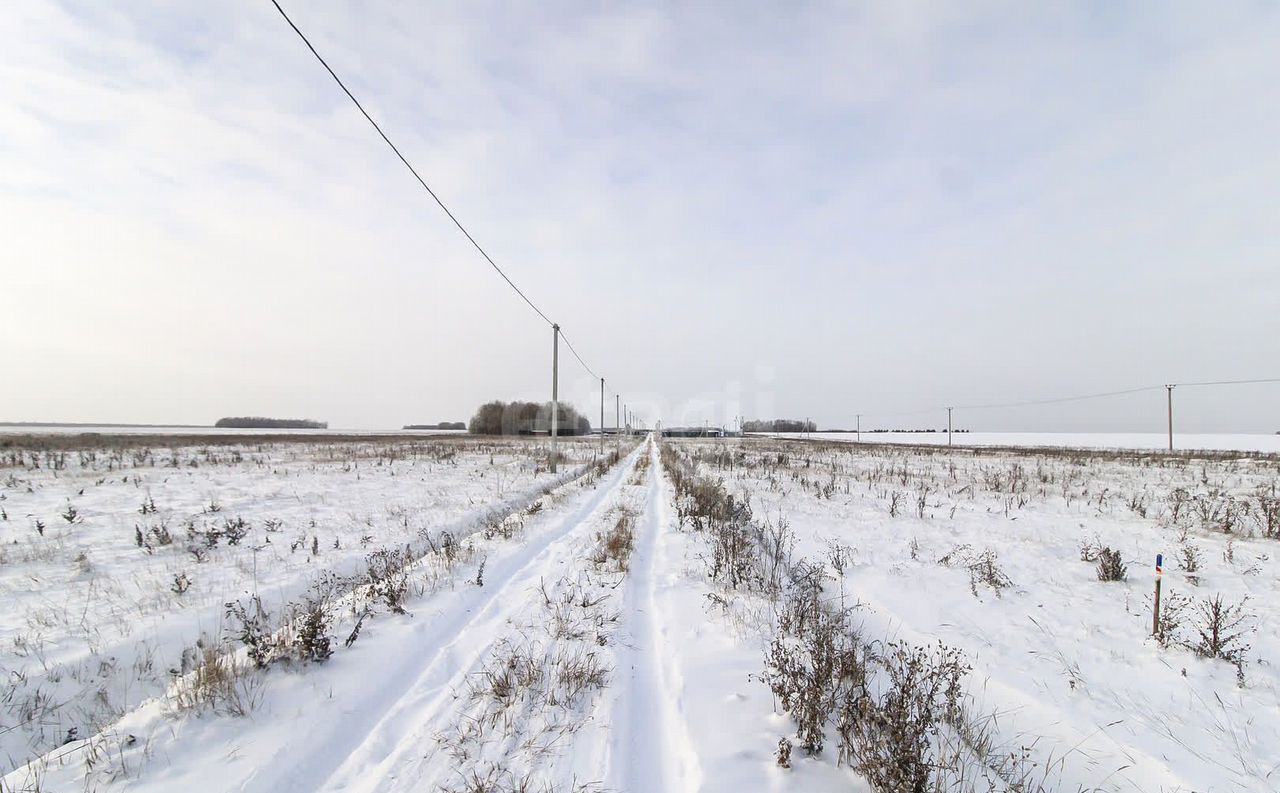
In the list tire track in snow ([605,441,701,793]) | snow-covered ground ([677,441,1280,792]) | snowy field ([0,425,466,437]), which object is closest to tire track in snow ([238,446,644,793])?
tire track in snow ([605,441,701,793])

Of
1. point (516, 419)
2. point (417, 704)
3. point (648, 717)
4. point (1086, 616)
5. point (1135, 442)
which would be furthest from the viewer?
point (516, 419)

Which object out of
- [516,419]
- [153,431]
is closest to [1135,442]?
[516,419]

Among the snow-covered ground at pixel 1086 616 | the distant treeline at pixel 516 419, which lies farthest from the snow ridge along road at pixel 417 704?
the distant treeline at pixel 516 419

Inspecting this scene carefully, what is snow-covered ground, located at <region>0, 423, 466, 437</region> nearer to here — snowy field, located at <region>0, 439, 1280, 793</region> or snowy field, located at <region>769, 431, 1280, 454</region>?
snowy field, located at <region>0, 439, 1280, 793</region>

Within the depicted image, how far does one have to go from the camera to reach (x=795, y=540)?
8.57 metres

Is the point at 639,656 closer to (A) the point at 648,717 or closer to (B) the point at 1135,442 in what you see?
(A) the point at 648,717

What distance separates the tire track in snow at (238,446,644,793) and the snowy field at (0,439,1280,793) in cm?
2

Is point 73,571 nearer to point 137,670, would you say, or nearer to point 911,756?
point 137,670

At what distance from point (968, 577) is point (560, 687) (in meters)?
5.89

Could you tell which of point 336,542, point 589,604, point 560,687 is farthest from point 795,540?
point 336,542

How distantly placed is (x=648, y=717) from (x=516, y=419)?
383ft

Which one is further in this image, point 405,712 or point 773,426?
point 773,426

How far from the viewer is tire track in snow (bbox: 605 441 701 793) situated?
2756mm

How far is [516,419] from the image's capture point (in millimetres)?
116062
